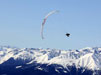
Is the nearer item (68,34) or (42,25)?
(42,25)

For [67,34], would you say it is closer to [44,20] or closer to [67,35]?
[67,35]

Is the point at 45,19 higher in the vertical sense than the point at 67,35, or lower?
higher

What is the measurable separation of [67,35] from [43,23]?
804 inches

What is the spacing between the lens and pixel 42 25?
113 m

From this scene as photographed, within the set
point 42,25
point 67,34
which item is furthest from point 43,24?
point 67,34

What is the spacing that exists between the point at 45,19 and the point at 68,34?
66.4 ft

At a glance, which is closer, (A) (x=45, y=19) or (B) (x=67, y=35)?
(A) (x=45, y=19)

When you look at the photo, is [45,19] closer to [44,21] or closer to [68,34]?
[44,21]

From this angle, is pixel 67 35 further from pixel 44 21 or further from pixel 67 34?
pixel 44 21

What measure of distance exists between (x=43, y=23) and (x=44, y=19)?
2.04 metres

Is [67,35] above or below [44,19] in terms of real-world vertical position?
below

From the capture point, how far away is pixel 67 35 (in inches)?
5089

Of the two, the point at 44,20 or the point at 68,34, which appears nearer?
the point at 44,20

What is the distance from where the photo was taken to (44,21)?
115500 mm
